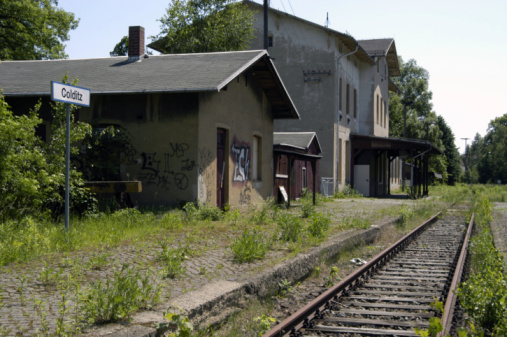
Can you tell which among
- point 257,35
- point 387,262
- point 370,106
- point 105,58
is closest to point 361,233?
point 387,262

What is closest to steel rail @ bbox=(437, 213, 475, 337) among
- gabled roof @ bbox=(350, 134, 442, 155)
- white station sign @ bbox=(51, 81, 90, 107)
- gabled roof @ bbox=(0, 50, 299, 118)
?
white station sign @ bbox=(51, 81, 90, 107)

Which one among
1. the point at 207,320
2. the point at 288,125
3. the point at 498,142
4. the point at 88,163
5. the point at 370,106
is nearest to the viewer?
the point at 207,320

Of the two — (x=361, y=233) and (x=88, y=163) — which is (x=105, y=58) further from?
(x=361, y=233)

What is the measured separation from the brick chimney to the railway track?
33.2 ft

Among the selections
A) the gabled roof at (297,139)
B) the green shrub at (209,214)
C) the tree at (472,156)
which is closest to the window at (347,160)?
the gabled roof at (297,139)

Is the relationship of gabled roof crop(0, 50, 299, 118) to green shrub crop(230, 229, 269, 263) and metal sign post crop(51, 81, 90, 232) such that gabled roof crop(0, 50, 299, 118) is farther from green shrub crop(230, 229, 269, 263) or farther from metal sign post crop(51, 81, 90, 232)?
green shrub crop(230, 229, 269, 263)

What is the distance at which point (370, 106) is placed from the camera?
34.2 m

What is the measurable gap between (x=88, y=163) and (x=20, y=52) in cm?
1973

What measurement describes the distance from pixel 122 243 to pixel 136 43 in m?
9.94

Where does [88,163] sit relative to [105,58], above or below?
below

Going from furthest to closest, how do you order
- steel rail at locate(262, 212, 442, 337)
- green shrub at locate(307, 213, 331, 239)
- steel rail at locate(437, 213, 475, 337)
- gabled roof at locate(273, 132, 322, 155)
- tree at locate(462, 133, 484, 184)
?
1. tree at locate(462, 133, 484, 184)
2. gabled roof at locate(273, 132, 322, 155)
3. green shrub at locate(307, 213, 331, 239)
4. steel rail at locate(437, 213, 475, 337)
5. steel rail at locate(262, 212, 442, 337)

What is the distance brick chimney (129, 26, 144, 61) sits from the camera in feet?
54.6

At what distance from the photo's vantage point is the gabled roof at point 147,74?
12.9 meters

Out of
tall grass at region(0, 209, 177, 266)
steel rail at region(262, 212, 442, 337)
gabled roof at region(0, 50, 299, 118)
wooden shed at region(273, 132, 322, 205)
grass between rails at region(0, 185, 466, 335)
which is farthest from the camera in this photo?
wooden shed at region(273, 132, 322, 205)
